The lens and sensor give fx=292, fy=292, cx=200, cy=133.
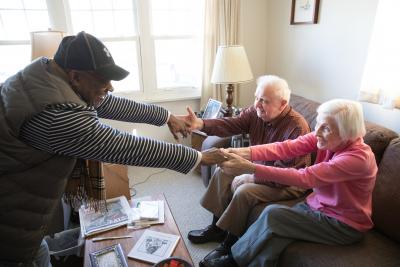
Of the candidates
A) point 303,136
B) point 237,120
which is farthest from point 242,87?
point 303,136

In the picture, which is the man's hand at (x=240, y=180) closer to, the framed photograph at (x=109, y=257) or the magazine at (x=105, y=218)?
the magazine at (x=105, y=218)

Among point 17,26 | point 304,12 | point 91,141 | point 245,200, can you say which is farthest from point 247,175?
point 17,26

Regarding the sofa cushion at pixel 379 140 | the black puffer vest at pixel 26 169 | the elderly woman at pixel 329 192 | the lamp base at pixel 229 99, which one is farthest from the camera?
the lamp base at pixel 229 99

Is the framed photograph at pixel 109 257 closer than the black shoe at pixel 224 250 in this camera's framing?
Yes

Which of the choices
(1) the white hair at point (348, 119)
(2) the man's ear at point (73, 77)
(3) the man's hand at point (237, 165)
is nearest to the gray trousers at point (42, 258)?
(2) the man's ear at point (73, 77)

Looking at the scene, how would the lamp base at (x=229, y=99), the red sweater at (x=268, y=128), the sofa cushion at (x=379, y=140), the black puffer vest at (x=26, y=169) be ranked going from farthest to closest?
the lamp base at (x=229, y=99)
the red sweater at (x=268, y=128)
the sofa cushion at (x=379, y=140)
the black puffer vest at (x=26, y=169)

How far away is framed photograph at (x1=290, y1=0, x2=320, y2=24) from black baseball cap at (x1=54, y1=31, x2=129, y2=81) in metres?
2.22

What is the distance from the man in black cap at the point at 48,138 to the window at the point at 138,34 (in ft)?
7.12

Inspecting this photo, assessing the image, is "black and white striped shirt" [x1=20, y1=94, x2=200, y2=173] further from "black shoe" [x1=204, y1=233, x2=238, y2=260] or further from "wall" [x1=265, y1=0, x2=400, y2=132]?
"wall" [x1=265, y1=0, x2=400, y2=132]

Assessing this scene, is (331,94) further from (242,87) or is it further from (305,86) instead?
(242,87)

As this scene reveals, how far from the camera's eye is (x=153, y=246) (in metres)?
1.40

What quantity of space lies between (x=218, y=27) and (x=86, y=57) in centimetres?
235

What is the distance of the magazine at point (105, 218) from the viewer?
60.4 inches

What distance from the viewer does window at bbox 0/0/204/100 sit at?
108 inches
